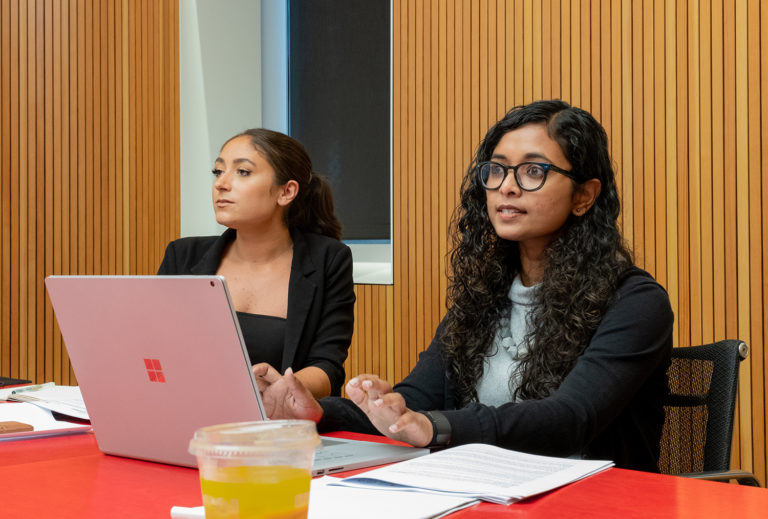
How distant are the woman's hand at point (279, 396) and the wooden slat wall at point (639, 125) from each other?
1.86 metres

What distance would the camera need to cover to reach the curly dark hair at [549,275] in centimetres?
179

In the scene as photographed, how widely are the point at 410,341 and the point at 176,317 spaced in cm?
255

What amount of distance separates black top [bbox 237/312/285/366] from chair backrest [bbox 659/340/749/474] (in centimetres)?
117

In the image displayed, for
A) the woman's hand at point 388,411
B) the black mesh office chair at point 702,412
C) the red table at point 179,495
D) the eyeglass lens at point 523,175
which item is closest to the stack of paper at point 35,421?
the red table at point 179,495

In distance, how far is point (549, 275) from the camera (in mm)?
1900

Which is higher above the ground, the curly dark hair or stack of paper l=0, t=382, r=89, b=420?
the curly dark hair

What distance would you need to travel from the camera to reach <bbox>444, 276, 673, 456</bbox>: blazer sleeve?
1457 mm

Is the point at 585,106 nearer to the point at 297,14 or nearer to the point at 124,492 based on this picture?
the point at 297,14

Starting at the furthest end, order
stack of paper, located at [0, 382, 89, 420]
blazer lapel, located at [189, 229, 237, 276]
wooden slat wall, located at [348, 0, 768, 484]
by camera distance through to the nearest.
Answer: wooden slat wall, located at [348, 0, 768, 484], blazer lapel, located at [189, 229, 237, 276], stack of paper, located at [0, 382, 89, 420]

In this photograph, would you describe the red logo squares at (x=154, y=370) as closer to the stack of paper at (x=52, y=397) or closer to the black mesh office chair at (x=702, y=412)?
the stack of paper at (x=52, y=397)

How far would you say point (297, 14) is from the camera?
4.48 m

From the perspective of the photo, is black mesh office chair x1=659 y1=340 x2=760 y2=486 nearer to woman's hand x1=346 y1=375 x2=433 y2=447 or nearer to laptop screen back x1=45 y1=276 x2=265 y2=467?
woman's hand x1=346 y1=375 x2=433 y2=447

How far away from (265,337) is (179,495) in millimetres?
1383

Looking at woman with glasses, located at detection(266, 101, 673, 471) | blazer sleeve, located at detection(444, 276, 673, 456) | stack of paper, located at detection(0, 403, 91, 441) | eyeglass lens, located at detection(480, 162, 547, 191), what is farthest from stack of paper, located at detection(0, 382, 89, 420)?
eyeglass lens, located at detection(480, 162, 547, 191)
